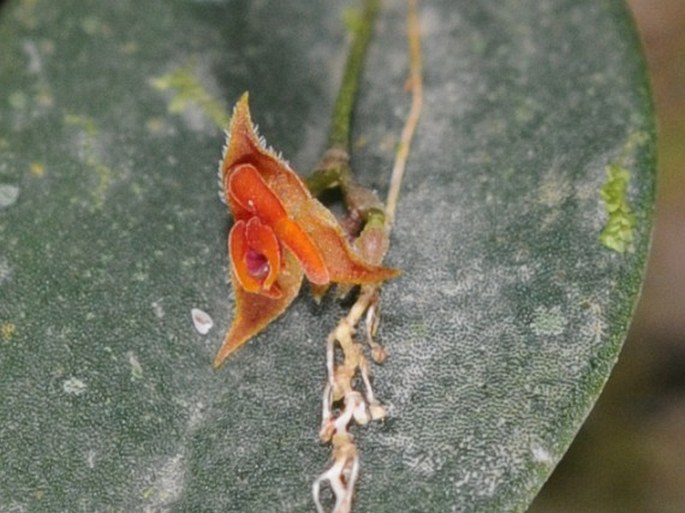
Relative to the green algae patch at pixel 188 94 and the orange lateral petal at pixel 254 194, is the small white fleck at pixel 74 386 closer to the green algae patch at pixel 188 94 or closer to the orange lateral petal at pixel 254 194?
the orange lateral petal at pixel 254 194

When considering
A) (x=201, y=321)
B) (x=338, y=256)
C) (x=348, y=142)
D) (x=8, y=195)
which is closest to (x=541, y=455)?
(x=338, y=256)

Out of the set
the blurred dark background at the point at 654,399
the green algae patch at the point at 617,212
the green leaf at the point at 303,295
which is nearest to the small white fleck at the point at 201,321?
the green leaf at the point at 303,295

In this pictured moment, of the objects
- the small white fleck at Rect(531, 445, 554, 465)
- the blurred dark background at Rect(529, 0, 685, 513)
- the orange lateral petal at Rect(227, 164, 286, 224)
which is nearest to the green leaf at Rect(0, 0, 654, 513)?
the small white fleck at Rect(531, 445, 554, 465)

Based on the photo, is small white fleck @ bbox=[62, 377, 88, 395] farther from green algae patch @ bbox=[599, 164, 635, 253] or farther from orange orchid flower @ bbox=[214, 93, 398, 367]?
green algae patch @ bbox=[599, 164, 635, 253]

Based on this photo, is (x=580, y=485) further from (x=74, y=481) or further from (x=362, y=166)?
(x=74, y=481)

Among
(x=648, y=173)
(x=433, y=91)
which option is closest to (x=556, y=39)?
(x=433, y=91)

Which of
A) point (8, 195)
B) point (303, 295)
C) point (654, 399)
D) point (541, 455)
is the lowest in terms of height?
point (654, 399)

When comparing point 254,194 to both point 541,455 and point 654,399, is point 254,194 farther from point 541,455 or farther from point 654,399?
point 654,399
